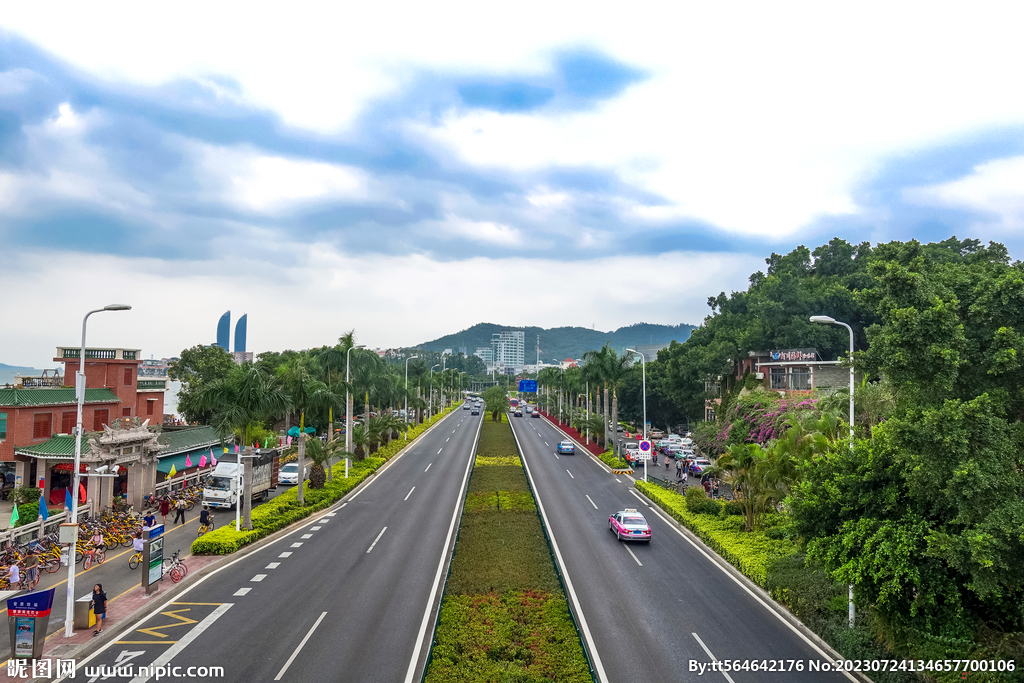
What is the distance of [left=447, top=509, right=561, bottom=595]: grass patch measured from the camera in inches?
773

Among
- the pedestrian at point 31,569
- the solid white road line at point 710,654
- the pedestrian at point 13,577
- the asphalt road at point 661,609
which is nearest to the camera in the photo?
the solid white road line at point 710,654

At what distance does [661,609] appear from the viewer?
18547 millimetres

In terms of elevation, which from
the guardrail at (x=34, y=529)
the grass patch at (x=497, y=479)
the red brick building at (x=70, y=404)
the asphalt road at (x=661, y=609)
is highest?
the red brick building at (x=70, y=404)

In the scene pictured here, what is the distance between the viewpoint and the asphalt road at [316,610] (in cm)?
1455

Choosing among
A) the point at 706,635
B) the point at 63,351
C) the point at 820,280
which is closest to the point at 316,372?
the point at 63,351

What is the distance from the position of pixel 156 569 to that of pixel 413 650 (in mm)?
9924

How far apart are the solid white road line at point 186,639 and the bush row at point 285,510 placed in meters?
6.15

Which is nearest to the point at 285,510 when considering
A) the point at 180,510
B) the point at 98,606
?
the point at 180,510

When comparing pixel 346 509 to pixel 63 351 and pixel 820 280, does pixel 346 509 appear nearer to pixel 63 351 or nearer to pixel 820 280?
pixel 63 351

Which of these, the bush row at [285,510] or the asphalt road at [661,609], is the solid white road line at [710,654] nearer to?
the asphalt road at [661,609]

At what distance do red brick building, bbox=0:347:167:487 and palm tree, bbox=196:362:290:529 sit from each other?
11672 mm

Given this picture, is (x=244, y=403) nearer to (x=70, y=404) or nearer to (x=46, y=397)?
(x=46, y=397)

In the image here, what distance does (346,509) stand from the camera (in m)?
33.8

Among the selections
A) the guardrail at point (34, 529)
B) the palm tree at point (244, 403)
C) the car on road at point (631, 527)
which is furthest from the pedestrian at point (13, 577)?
the car on road at point (631, 527)
